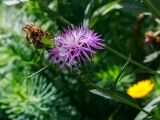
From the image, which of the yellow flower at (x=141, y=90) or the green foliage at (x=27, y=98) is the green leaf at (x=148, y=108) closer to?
the yellow flower at (x=141, y=90)

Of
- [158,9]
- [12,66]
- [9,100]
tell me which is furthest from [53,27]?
[158,9]

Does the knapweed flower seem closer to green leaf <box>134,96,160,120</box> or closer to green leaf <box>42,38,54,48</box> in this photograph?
green leaf <box>42,38,54,48</box>

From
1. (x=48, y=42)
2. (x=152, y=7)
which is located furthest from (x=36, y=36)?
(x=152, y=7)

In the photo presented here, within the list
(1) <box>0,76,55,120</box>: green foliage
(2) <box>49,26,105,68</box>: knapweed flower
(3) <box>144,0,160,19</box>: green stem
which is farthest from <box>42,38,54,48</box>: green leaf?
(1) <box>0,76,55,120</box>: green foliage

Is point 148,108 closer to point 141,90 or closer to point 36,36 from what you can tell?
point 141,90

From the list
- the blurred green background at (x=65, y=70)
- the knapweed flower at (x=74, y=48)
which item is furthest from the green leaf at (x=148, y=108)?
the knapweed flower at (x=74, y=48)
